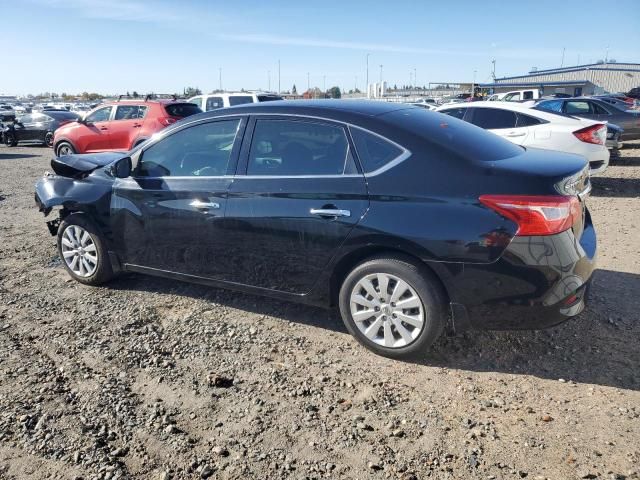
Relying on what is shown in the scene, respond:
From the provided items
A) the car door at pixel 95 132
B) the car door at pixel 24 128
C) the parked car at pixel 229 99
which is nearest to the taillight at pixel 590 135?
the parked car at pixel 229 99

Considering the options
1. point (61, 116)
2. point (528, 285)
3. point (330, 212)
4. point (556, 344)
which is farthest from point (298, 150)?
point (61, 116)

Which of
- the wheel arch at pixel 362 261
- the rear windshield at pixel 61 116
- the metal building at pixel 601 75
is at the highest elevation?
the metal building at pixel 601 75

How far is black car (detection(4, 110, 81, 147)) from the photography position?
19.7 m

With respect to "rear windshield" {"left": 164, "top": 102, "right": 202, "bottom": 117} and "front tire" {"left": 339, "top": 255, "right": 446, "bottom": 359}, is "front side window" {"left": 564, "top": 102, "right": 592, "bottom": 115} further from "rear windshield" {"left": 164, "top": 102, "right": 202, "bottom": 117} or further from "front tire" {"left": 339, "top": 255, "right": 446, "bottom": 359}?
"front tire" {"left": 339, "top": 255, "right": 446, "bottom": 359}

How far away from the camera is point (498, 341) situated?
3.78 m

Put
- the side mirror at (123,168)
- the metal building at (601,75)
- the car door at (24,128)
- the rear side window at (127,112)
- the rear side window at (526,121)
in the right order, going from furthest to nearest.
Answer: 1. the metal building at (601,75)
2. the car door at (24,128)
3. the rear side window at (127,112)
4. the rear side window at (526,121)
5. the side mirror at (123,168)

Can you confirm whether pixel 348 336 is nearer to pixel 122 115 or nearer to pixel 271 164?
pixel 271 164

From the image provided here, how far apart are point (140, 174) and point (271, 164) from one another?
135 cm

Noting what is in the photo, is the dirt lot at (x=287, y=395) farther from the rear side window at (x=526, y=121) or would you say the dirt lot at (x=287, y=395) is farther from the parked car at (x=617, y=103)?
the parked car at (x=617, y=103)

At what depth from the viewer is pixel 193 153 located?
4281 mm

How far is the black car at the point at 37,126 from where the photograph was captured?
64.7 feet

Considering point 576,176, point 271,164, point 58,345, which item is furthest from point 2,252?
point 576,176

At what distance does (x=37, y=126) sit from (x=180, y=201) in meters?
18.9

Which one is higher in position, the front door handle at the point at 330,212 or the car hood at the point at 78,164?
the car hood at the point at 78,164
